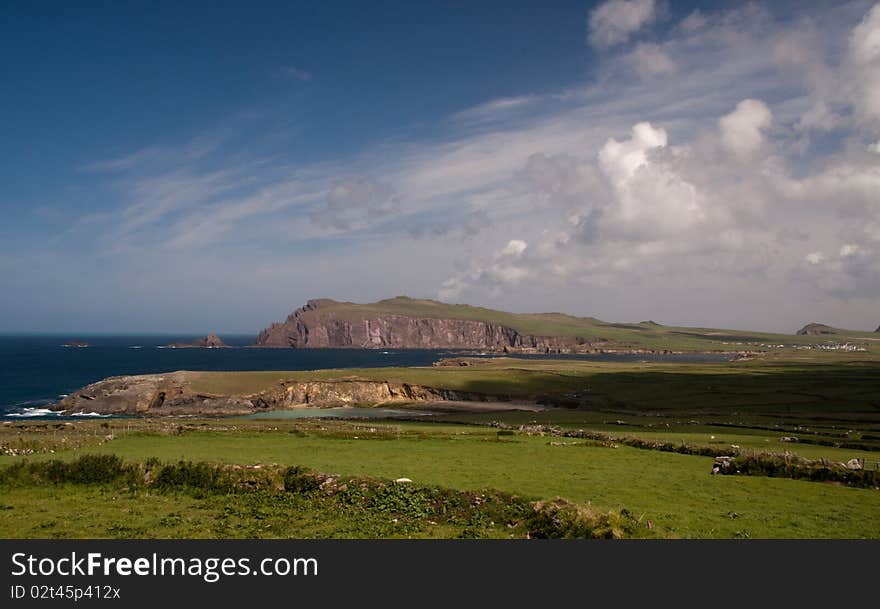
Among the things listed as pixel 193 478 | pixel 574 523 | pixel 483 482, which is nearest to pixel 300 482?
pixel 193 478

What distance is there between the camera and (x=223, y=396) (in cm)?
11162

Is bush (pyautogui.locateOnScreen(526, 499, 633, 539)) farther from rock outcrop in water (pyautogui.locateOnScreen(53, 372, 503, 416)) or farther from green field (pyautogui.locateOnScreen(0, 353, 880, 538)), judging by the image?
rock outcrop in water (pyautogui.locateOnScreen(53, 372, 503, 416))

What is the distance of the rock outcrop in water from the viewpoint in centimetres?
10450

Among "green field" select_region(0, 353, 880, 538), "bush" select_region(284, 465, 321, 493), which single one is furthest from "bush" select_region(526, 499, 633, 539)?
"bush" select_region(284, 465, 321, 493)

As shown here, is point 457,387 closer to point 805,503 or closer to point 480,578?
point 805,503

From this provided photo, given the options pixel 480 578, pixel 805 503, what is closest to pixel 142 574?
pixel 480 578

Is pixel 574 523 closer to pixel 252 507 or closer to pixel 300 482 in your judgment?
pixel 300 482

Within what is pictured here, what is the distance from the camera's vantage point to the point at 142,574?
556 inches

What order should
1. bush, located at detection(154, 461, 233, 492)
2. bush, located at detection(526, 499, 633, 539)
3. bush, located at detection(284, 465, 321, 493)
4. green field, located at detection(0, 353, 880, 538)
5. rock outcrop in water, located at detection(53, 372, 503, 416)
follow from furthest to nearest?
rock outcrop in water, located at detection(53, 372, 503, 416) < bush, located at detection(154, 461, 233, 492) < bush, located at detection(284, 465, 321, 493) < green field, located at detection(0, 353, 880, 538) < bush, located at detection(526, 499, 633, 539)

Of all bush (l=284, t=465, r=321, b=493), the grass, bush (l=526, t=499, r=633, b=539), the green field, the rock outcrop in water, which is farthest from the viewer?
the rock outcrop in water

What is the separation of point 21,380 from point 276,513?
16931cm

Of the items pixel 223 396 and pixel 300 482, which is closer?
pixel 300 482

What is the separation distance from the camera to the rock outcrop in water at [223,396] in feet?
343

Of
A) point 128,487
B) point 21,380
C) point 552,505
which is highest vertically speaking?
point 552,505
